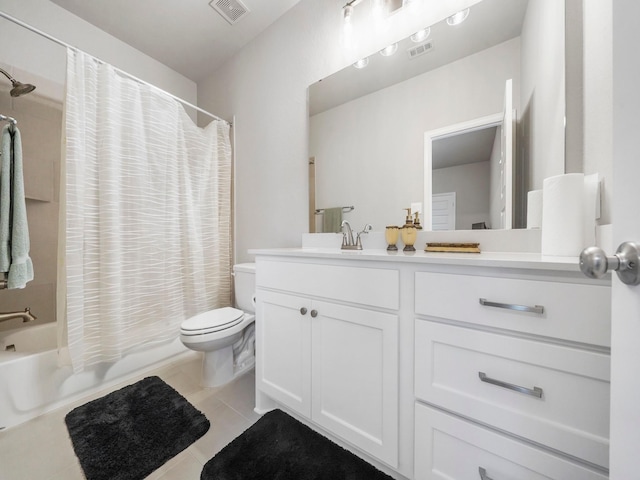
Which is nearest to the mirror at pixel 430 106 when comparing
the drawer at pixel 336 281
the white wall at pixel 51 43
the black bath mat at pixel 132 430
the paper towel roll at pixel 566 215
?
the paper towel roll at pixel 566 215

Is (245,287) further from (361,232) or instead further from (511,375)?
(511,375)

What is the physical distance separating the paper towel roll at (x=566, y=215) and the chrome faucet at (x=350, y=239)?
76cm

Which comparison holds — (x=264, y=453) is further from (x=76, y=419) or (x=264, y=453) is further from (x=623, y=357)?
(x=623, y=357)

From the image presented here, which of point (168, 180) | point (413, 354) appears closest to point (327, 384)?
point (413, 354)

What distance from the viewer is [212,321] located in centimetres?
154

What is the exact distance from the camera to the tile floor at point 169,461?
100 cm

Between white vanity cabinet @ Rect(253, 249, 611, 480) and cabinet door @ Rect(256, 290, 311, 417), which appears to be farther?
cabinet door @ Rect(256, 290, 311, 417)

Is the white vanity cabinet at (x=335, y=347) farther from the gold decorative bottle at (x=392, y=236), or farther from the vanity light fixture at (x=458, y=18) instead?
the vanity light fixture at (x=458, y=18)

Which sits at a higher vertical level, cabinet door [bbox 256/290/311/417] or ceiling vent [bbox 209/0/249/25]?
ceiling vent [bbox 209/0/249/25]

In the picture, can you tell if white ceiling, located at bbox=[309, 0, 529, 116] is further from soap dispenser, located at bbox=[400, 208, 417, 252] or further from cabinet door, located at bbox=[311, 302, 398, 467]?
cabinet door, located at bbox=[311, 302, 398, 467]

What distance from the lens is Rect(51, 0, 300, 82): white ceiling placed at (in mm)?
1707

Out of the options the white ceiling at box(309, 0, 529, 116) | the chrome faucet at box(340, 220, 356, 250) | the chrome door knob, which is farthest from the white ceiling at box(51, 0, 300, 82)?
the chrome door knob

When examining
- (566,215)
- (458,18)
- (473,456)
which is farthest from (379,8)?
(473,456)

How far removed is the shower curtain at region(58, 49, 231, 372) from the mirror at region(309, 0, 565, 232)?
3.31ft
